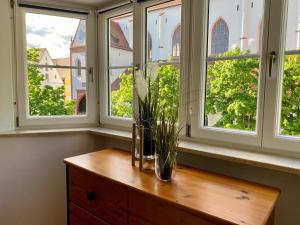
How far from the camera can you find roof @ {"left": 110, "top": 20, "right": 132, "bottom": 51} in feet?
6.32

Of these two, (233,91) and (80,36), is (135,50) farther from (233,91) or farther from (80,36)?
(233,91)

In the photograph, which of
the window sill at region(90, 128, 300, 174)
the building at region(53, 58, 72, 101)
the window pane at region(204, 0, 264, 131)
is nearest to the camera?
the window sill at region(90, 128, 300, 174)

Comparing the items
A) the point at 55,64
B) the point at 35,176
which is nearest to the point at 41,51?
the point at 55,64

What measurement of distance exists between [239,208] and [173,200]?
24cm

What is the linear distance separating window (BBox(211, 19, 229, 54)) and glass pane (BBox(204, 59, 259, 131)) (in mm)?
77

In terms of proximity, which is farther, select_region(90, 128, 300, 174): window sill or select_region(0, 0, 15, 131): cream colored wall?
select_region(0, 0, 15, 131): cream colored wall

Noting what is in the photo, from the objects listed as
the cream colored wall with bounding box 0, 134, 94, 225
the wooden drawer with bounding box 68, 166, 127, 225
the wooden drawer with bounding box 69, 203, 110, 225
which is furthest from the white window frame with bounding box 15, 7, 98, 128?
the wooden drawer with bounding box 69, 203, 110, 225

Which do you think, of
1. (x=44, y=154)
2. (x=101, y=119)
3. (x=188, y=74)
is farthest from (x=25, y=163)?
(x=188, y=74)

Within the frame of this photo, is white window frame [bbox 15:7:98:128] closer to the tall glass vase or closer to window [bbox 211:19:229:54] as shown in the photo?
the tall glass vase

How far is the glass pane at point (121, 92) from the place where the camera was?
1.92 meters

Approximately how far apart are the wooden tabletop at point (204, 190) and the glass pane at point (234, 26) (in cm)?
72

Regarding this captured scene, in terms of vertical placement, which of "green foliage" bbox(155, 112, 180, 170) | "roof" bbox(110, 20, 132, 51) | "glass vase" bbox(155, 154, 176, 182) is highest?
"roof" bbox(110, 20, 132, 51)

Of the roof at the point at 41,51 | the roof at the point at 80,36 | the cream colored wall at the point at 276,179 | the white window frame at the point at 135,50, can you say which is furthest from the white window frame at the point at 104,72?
the cream colored wall at the point at 276,179

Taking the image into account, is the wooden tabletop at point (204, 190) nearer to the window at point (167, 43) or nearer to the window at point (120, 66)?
the window at point (167, 43)
